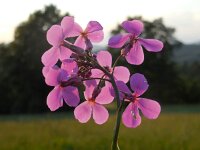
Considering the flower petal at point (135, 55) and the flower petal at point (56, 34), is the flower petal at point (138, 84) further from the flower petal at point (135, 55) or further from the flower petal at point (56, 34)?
the flower petal at point (56, 34)

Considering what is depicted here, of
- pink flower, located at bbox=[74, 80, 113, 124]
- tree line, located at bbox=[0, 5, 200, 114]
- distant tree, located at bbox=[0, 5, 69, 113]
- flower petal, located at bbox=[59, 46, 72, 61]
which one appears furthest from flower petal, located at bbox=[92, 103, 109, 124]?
distant tree, located at bbox=[0, 5, 69, 113]

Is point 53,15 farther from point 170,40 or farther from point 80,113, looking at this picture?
point 80,113

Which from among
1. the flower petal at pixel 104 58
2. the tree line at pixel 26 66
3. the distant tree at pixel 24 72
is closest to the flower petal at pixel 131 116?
the flower petal at pixel 104 58

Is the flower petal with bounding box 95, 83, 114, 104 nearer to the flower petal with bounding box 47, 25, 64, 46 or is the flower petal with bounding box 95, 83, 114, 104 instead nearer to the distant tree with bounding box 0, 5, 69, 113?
the flower petal with bounding box 47, 25, 64, 46

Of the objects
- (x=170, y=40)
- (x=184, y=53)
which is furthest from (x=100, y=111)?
(x=184, y=53)

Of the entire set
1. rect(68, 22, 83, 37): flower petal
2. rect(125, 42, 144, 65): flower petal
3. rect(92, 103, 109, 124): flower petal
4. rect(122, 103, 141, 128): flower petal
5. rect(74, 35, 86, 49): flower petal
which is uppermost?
rect(68, 22, 83, 37): flower petal
